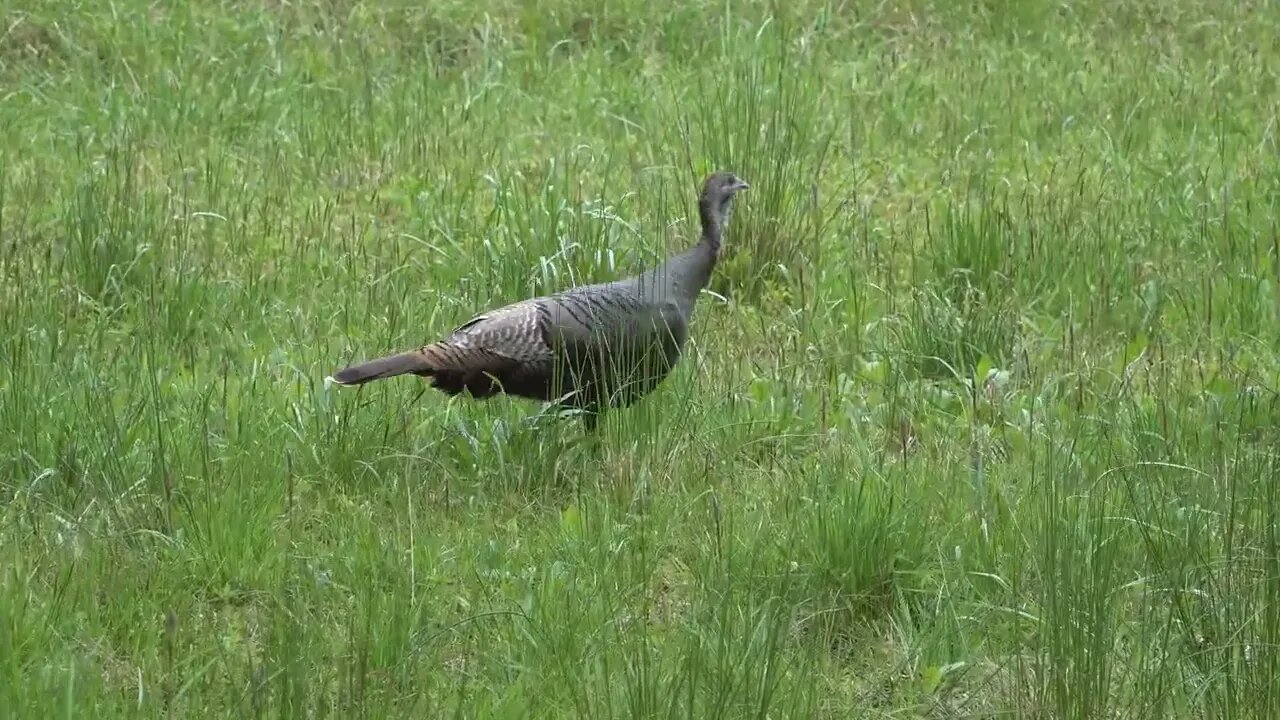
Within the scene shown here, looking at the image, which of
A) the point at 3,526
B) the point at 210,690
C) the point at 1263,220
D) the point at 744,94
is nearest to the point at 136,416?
the point at 3,526

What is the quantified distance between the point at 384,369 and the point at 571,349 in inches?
23.0

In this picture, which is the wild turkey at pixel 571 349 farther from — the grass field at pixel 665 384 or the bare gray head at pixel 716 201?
the bare gray head at pixel 716 201

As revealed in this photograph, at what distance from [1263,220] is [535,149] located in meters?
3.13

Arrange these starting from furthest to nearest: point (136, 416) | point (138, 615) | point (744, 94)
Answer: point (744, 94) < point (136, 416) < point (138, 615)

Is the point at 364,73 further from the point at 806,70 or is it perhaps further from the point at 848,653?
the point at 848,653

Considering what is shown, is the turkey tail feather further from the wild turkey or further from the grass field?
the grass field

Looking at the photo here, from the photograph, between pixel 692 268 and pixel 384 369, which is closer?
pixel 384 369

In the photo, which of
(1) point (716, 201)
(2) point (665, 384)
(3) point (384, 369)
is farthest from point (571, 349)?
(1) point (716, 201)

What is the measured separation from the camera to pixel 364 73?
8828mm

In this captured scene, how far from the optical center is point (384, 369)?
190 inches

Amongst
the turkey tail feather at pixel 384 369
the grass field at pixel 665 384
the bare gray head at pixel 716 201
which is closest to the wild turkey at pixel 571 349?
the turkey tail feather at pixel 384 369

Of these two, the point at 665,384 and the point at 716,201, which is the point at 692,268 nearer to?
the point at 716,201

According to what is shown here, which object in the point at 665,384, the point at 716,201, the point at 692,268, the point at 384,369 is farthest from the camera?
the point at 716,201

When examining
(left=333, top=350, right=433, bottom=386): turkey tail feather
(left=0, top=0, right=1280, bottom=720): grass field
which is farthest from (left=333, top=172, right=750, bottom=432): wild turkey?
(left=0, top=0, right=1280, bottom=720): grass field
